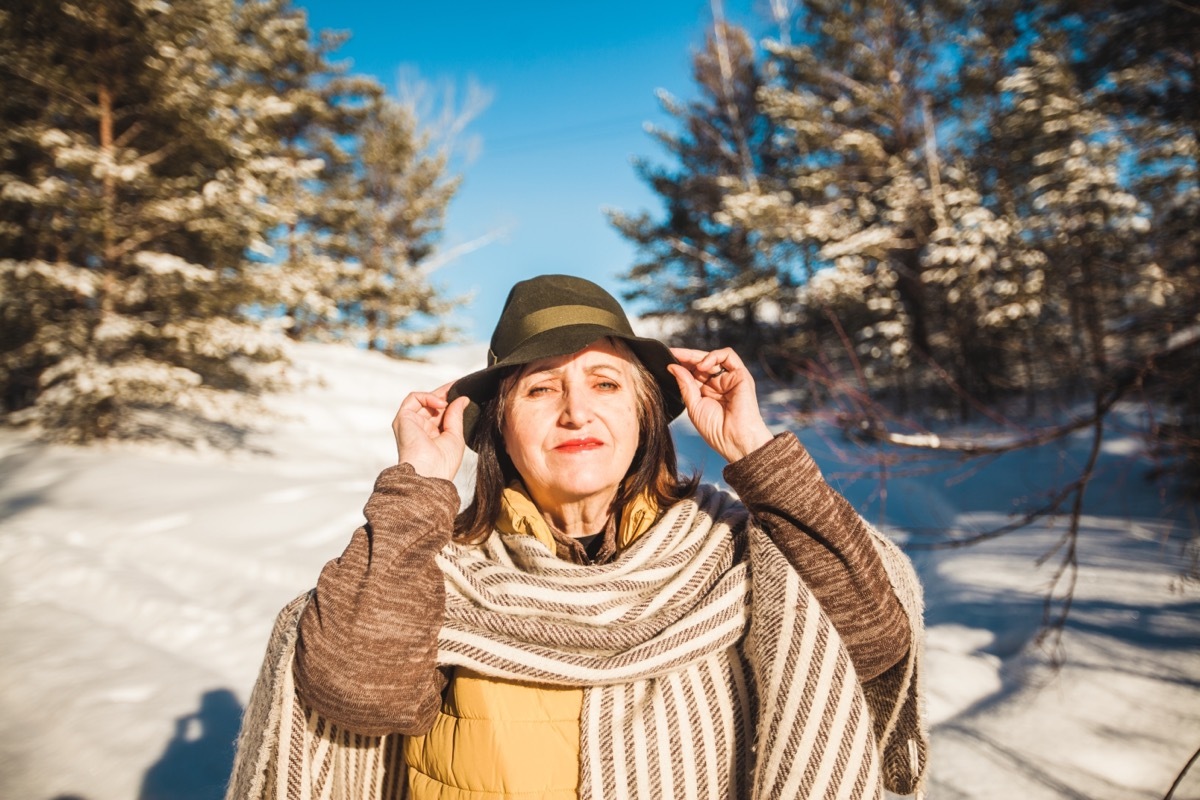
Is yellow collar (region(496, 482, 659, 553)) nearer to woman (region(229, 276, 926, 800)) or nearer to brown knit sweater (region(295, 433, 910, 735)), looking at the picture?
woman (region(229, 276, 926, 800))

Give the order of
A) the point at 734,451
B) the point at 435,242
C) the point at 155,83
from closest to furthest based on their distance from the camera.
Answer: the point at 734,451 → the point at 155,83 → the point at 435,242

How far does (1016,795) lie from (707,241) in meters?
14.5

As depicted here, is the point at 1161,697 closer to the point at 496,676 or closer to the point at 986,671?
the point at 986,671

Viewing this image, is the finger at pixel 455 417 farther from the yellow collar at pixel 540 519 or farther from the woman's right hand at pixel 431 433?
the yellow collar at pixel 540 519

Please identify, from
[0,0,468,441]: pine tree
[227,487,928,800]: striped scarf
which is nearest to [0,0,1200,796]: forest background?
[0,0,468,441]: pine tree

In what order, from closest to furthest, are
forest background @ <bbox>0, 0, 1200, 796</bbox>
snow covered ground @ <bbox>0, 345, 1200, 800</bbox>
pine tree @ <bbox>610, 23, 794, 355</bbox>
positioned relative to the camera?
1. snow covered ground @ <bbox>0, 345, 1200, 800</bbox>
2. forest background @ <bbox>0, 0, 1200, 796</bbox>
3. pine tree @ <bbox>610, 23, 794, 355</bbox>

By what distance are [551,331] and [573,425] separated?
27 centimetres

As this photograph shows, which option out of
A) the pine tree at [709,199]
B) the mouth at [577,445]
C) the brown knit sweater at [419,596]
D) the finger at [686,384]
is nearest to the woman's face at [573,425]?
the mouth at [577,445]

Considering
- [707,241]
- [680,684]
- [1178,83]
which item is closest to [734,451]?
[680,684]

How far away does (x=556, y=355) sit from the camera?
148cm

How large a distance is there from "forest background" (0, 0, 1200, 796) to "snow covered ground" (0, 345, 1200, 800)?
385 millimetres

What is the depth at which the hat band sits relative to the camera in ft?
5.16

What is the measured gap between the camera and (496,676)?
1.27m

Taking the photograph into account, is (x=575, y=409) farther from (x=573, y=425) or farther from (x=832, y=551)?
(x=832, y=551)
